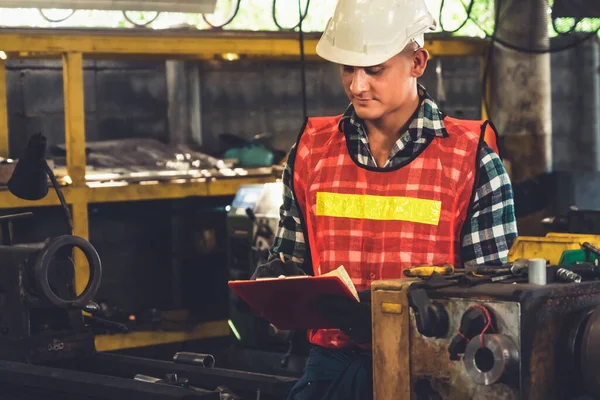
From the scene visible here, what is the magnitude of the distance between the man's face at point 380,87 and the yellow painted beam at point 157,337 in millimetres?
2763

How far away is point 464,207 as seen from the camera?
2053 mm

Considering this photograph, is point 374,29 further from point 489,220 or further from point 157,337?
point 157,337

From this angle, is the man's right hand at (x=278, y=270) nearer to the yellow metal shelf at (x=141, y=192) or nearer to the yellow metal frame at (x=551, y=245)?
the yellow metal frame at (x=551, y=245)

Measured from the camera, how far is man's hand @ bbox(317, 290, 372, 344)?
184cm

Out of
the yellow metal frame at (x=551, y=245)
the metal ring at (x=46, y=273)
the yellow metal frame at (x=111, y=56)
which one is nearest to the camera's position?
the yellow metal frame at (x=551, y=245)

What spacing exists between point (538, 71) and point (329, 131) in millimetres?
3095

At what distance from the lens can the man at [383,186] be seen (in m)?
2.03

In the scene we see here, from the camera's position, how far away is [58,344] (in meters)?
3.02

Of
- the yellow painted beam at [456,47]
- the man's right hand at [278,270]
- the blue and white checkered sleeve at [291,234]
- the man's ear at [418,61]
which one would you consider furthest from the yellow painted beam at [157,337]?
the man's ear at [418,61]

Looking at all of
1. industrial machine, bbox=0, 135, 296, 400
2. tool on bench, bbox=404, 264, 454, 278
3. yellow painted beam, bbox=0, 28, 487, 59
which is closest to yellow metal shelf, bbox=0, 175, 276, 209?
yellow painted beam, bbox=0, 28, 487, 59


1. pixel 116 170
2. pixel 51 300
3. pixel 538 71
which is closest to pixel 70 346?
pixel 51 300

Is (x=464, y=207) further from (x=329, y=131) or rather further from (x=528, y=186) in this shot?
(x=528, y=186)

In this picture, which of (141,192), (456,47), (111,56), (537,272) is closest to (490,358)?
(537,272)

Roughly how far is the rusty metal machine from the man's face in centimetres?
48
